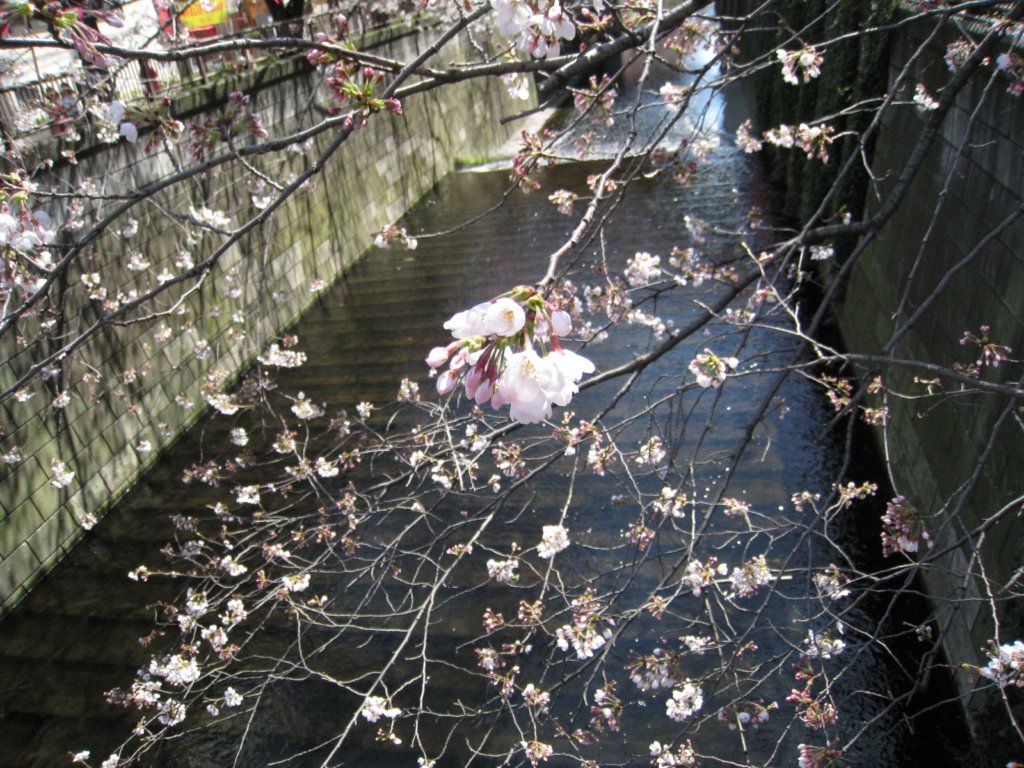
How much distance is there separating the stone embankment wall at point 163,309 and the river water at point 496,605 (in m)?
0.31

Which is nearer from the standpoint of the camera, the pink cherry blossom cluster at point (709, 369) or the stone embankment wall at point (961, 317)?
the pink cherry blossom cluster at point (709, 369)

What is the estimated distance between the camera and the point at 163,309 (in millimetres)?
6504

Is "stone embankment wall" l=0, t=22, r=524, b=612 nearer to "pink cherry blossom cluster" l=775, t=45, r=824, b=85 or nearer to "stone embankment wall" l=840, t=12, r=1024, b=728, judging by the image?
"pink cherry blossom cluster" l=775, t=45, r=824, b=85

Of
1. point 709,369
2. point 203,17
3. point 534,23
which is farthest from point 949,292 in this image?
point 203,17

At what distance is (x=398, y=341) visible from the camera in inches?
305

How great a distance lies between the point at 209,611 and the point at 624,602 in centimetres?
239

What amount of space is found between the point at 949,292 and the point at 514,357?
12.0 ft

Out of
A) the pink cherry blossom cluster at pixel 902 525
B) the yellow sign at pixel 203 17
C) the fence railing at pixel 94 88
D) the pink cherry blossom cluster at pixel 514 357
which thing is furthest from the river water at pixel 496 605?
the yellow sign at pixel 203 17

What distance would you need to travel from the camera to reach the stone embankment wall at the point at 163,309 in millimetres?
5133

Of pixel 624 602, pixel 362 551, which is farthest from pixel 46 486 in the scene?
pixel 624 602

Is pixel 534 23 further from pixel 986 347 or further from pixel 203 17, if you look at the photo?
pixel 203 17

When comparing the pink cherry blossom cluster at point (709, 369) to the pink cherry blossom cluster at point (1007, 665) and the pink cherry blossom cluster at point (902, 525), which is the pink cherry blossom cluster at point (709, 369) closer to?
the pink cherry blossom cluster at point (902, 525)

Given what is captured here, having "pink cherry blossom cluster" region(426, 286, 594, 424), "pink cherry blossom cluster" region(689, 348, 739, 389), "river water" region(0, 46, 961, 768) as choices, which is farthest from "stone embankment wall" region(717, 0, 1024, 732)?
"pink cherry blossom cluster" region(426, 286, 594, 424)

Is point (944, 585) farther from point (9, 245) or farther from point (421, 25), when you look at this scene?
point (421, 25)
